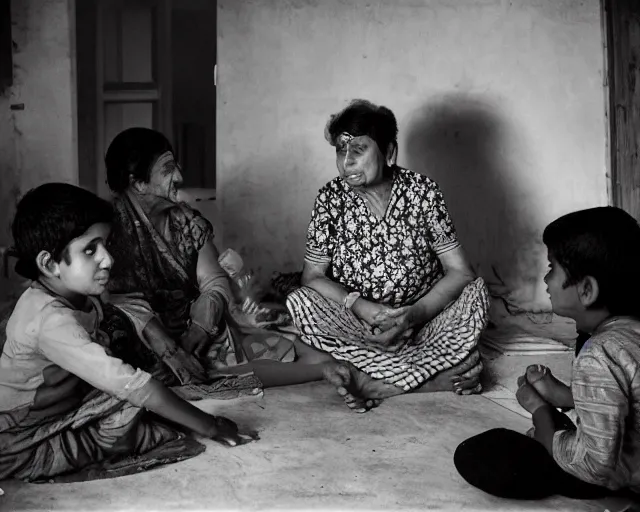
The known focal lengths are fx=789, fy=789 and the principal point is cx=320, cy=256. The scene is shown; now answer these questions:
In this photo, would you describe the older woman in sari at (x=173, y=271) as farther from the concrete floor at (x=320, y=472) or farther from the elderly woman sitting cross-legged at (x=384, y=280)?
the concrete floor at (x=320, y=472)

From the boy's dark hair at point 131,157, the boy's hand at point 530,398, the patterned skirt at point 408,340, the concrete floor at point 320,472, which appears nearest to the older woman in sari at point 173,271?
the boy's dark hair at point 131,157

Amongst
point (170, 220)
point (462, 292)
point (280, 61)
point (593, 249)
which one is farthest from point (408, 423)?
point (280, 61)

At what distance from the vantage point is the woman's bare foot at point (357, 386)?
3.47 m

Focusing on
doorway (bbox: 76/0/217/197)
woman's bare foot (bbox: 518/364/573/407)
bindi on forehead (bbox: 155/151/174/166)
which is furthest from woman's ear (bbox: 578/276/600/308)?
doorway (bbox: 76/0/217/197)

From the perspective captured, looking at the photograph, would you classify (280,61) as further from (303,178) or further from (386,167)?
(386,167)

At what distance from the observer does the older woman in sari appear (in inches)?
153

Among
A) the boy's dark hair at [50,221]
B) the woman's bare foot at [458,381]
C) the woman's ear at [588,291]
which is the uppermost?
the boy's dark hair at [50,221]

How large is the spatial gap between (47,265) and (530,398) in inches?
62.9

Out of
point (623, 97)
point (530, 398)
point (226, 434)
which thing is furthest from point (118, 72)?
point (530, 398)

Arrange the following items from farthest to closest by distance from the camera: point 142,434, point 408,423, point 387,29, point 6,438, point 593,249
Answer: point 387,29 < point 408,423 < point 142,434 < point 6,438 < point 593,249

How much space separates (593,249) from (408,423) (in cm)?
139

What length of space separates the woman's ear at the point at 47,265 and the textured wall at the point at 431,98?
2.90 meters

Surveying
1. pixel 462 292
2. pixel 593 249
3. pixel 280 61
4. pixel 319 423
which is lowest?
pixel 319 423

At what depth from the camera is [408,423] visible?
10.6 ft
